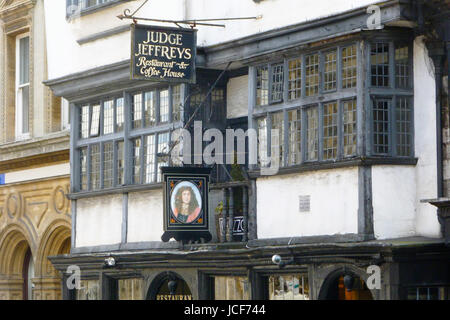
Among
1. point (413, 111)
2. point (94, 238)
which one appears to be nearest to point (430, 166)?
point (413, 111)

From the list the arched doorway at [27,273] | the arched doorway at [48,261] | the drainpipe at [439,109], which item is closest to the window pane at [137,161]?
the arched doorway at [48,261]

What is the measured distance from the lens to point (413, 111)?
18.5 m

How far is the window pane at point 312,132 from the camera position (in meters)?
19.2

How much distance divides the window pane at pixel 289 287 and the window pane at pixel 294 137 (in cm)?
188

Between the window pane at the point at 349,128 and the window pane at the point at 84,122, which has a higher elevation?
the window pane at the point at 84,122

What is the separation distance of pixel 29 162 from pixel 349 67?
11329 millimetres

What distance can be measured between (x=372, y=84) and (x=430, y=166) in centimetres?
153

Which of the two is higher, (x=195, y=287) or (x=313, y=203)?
(x=313, y=203)

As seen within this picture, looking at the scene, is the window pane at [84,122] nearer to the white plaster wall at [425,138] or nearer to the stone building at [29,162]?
the stone building at [29,162]

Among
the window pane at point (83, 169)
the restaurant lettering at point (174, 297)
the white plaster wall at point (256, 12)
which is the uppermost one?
the white plaster wall at point (256, 12)

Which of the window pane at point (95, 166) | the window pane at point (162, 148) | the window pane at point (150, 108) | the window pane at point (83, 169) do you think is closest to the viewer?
the window pane at point (162, 148)

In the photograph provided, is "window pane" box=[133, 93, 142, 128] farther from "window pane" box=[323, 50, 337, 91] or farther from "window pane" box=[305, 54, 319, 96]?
"window pane" box=[323, 50, 337, 91]
